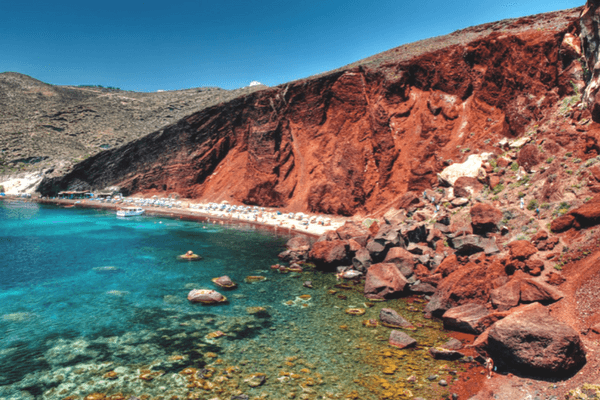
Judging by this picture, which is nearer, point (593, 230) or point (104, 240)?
point (593, 230)

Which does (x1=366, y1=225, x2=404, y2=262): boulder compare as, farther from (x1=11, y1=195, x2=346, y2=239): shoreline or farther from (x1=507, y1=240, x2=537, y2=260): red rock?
(x1=11, y1=195, x2=346, y2=239): shoreline

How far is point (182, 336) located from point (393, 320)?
11296 millimetres

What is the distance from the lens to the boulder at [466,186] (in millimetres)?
29984

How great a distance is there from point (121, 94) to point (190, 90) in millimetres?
32222

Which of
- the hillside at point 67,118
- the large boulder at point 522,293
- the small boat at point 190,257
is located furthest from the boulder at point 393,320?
the hillside at point 67,118

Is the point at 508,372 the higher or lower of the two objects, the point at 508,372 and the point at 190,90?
the lower

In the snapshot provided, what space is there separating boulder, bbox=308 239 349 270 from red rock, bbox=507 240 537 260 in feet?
44.3

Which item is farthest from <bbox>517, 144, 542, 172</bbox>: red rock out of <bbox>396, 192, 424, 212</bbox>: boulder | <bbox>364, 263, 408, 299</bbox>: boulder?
<bbox>364, 263, 408, 299</bbox>: boulder

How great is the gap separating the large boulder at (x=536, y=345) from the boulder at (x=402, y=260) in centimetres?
1121

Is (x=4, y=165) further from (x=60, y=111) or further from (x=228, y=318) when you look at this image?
(x=228, y=318)

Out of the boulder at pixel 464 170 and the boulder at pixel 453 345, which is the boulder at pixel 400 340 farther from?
the boulder at pixel 464 170

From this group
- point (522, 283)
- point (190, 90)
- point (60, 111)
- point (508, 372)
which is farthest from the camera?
point (190, 90)

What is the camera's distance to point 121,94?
448ft

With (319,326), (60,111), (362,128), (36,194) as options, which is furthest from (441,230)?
(60,111)
